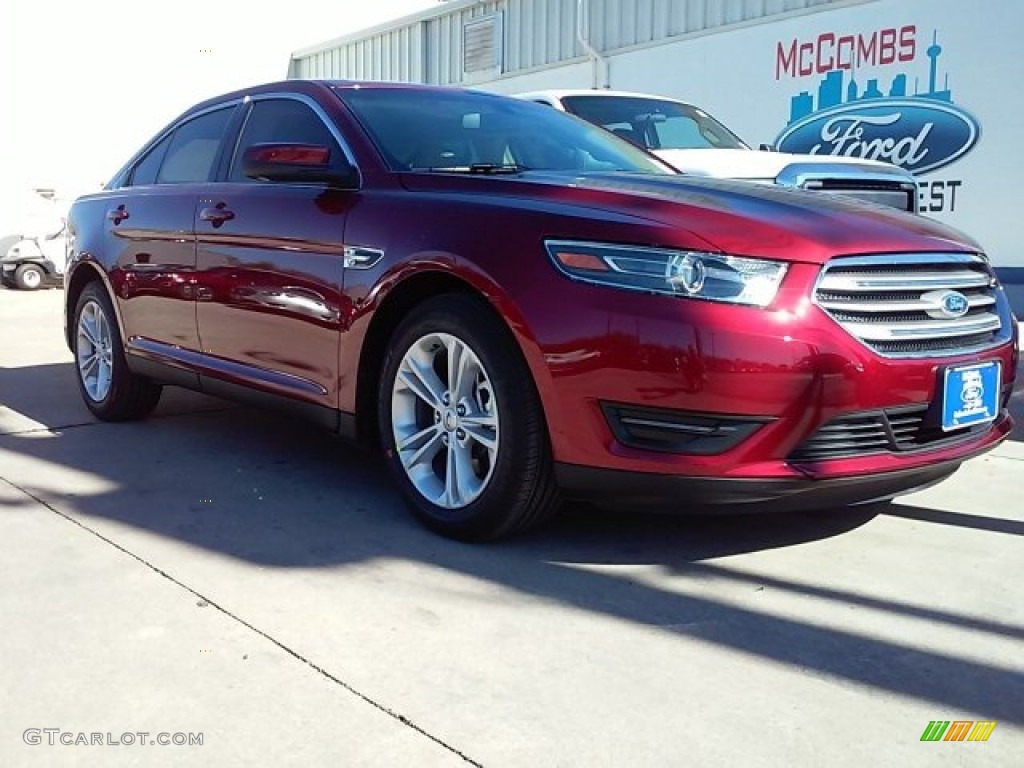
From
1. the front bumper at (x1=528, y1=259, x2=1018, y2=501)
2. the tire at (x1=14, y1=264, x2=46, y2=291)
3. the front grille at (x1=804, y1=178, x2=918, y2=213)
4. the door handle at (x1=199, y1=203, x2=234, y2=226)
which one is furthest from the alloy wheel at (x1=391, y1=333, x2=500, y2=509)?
the tire at (x1=14, y1=264, x2=46, y2=291)

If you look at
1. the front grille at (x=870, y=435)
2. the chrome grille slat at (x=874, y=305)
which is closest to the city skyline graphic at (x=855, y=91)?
the chrome grille slat at (x=874, y=305)

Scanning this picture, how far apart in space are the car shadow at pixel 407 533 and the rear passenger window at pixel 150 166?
4.26ft

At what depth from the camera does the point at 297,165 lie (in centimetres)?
383

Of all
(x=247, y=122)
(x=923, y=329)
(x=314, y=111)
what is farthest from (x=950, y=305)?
(x=247, y=122)

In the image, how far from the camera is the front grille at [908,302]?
10.0 feet

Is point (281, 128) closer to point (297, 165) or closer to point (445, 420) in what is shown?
point (297, 165)

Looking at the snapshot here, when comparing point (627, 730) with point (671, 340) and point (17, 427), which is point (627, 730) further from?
point (17, 427)

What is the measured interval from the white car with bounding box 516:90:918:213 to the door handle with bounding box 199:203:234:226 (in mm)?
2358

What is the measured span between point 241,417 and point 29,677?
3.27 meters

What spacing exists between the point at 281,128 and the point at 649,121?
3.90m

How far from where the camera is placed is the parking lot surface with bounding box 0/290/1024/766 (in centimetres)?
230

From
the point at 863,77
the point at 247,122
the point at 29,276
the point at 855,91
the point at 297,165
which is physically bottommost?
the point at 29,276

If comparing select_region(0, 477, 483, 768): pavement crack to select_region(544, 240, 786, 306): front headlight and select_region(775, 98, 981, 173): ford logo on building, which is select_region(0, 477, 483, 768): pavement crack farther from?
select_region(775, 98, 981, 173): ford logo on building

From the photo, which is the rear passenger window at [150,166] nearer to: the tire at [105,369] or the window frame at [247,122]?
the tire at [105,369]
